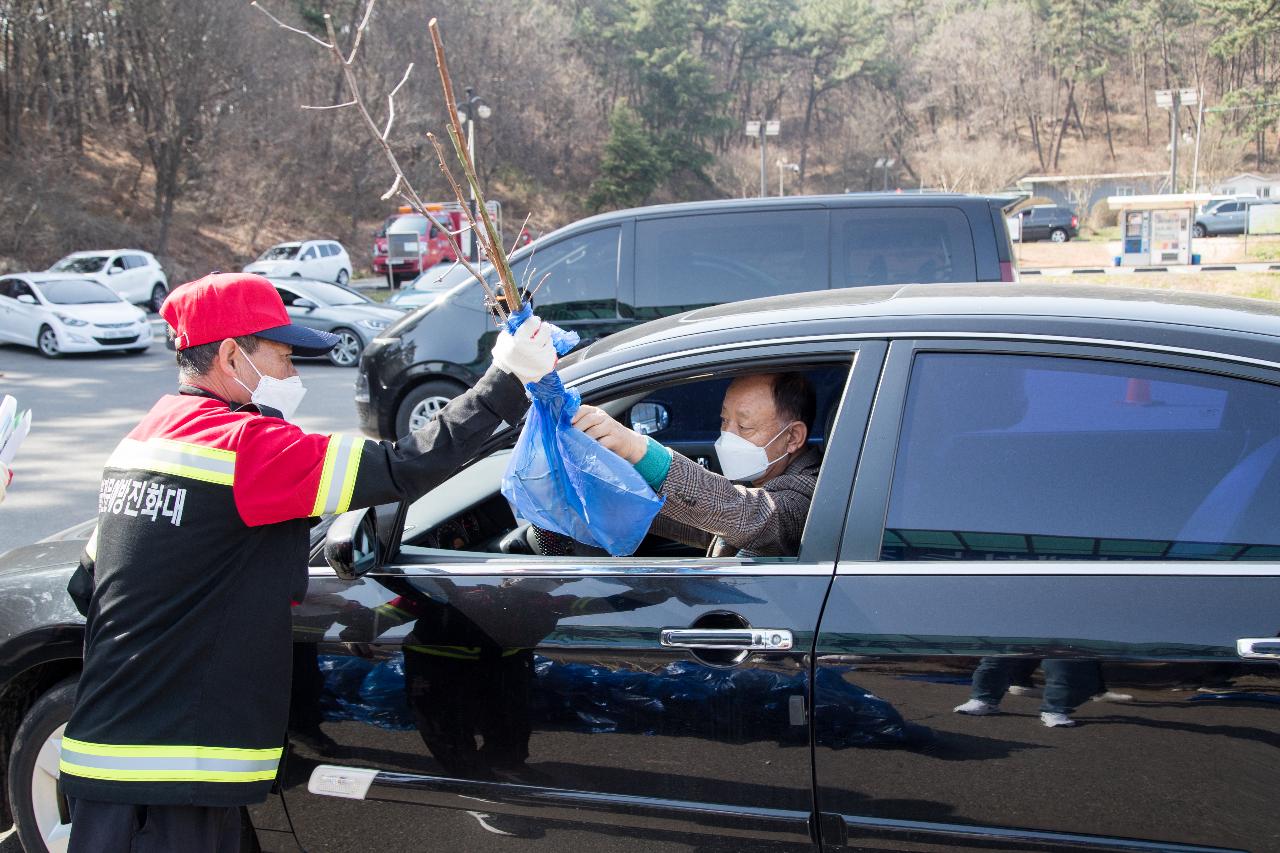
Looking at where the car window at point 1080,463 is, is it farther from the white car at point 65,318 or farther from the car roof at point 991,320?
the white car at point 65,318

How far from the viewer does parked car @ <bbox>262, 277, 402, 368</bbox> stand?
1596 cm

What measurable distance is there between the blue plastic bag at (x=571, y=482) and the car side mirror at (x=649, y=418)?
3.75 ft

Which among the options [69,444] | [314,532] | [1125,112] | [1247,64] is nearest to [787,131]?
[1125,112]

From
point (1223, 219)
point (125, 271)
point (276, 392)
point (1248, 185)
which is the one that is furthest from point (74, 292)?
point (1248, 185)

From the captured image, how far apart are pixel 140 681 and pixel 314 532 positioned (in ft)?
2.51

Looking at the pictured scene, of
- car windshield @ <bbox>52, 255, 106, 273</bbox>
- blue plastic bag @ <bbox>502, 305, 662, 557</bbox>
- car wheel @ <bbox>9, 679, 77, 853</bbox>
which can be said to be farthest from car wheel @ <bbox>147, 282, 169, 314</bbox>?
blue plastic bag @ <bbox>502, 305, 662, 557</bbox>

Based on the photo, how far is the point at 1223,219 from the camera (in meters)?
41.1

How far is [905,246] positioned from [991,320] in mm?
5064

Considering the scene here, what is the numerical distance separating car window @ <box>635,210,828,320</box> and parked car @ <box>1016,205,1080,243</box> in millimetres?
41641

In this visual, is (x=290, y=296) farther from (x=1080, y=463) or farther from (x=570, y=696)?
(x=1080, y=463)

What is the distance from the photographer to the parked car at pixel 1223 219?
4066 cm

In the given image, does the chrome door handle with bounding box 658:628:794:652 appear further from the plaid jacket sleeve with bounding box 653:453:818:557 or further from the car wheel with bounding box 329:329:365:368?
the car wheel with bounding box 329:329:365:368

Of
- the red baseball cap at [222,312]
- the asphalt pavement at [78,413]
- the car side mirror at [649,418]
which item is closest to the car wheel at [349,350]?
the asphalt pavement at [78,413]

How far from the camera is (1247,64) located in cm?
6962
